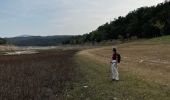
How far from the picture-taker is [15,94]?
19.4m

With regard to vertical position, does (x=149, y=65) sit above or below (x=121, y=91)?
below

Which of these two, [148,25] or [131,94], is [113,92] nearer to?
[131,94]

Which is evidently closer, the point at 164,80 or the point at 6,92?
the point at 6,92

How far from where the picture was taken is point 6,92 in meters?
20.2

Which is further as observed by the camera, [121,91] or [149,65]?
[149,65]

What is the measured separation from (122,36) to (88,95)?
560 feet

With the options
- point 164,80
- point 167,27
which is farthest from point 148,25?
point 164,80

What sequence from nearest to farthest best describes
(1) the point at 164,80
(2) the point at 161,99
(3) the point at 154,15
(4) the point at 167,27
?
1. (2) the point at 161,99
2. (1) the point at 164,80
3. (4) the point at 167,27
4. (3) the point at 154,15

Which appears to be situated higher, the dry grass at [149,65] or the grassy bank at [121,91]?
the grassy bank at [121,91]

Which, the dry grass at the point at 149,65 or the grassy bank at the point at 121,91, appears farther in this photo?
the dry grass at the point at 149,65

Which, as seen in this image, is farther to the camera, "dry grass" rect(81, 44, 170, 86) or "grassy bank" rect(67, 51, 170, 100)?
"dry grass" rect(81, 44, 170, 86)

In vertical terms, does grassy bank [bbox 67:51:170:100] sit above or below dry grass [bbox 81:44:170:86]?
above

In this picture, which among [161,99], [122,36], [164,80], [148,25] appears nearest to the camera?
[161,99]

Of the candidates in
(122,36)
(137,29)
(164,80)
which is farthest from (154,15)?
(164,80)
